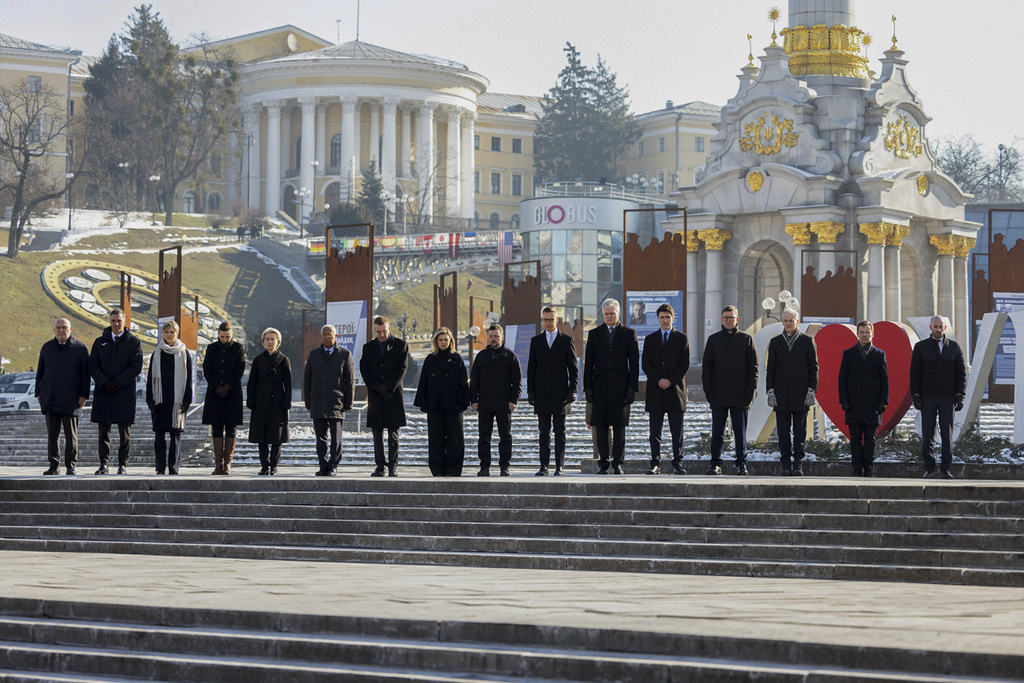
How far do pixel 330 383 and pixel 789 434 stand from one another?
4.90 m

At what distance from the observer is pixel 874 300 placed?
98.3 ft

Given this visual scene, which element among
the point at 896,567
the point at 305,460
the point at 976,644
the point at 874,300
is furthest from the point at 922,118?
the point at 976,644

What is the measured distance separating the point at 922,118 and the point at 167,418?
903 inches

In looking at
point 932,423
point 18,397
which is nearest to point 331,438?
point 932,423

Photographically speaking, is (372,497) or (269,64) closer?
(372,497)

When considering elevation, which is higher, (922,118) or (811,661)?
(922,118)

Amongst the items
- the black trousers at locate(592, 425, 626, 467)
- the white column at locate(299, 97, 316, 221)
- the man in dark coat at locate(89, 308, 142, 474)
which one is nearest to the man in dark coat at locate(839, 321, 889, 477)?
the black trousers at locate(592, 425, 626, 467)

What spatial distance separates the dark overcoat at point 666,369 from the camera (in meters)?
13.7

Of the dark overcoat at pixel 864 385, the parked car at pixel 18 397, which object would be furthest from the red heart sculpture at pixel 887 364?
the parked car at pixel 18 397

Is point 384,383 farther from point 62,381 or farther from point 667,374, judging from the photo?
point 62,381

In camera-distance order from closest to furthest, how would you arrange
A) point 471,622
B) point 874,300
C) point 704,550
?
point 471,622
point 704,550
point 874,300

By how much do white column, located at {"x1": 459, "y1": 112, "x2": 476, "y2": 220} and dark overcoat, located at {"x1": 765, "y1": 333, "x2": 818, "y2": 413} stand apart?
83.0 metres

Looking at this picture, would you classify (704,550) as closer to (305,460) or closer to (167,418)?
(167,418)

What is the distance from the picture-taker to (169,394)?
48.3 feet
